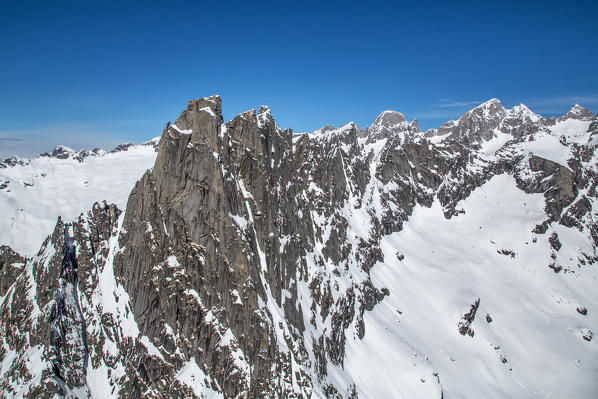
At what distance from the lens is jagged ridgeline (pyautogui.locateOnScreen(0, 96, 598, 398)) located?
55.1m

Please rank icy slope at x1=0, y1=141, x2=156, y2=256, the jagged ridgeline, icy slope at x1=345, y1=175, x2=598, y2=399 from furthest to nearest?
1. icy slope at x1=0, y1=141, x2=156, y2=256
2. icy slope at x1=345, y1=175, x2=598, y2=399
3. the jagged ridgeline

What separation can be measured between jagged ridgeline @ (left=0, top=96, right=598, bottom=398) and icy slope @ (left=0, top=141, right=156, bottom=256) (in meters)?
13.2

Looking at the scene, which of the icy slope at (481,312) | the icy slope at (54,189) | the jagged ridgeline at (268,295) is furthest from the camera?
the icy slope at (54,189)

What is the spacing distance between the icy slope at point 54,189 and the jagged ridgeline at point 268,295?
13.2m

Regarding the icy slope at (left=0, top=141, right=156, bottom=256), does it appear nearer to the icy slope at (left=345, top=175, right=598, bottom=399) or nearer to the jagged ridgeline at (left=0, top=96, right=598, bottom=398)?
the jagged ridgeline at (left=0, top=96, right=598, bottom=398)

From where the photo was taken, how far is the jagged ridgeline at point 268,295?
181ft

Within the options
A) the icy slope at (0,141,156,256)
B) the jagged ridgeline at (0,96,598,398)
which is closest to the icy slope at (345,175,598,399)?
the jagged ridgeline at (0,96,598,398)

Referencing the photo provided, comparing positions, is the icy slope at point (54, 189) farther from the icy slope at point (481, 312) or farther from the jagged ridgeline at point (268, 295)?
the icy slope at point (481, 312)

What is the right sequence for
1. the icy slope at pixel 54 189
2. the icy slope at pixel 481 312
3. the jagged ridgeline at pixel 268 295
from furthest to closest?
the icy slope at pixel 54 189 < the icy slope at pixel 481 312 < the jagged ridgeline at pixel 268 295

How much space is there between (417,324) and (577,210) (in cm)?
9327

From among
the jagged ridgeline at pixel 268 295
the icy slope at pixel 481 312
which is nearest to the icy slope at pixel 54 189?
the jagged ridgeline at pixel 268 295

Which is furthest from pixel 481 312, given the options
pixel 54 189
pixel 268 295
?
pixel 54 189

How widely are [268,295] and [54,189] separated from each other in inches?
4038

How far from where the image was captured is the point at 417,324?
92.5 meters
